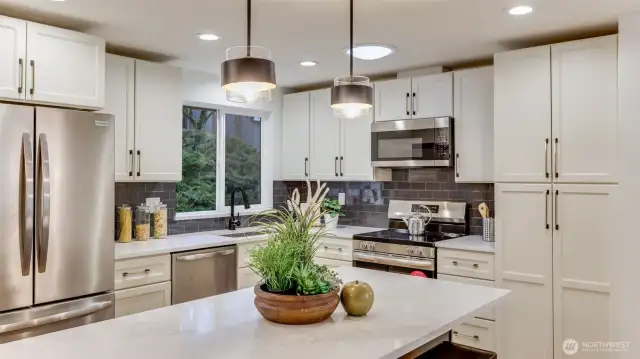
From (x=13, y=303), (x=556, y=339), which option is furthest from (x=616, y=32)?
(x=13, y=303)

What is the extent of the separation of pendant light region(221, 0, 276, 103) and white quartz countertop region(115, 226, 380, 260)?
5.62 ft

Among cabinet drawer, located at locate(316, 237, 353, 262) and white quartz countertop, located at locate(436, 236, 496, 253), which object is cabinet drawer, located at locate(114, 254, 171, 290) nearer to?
cabinet drawer, located at locate(316, 237, 353, 262)

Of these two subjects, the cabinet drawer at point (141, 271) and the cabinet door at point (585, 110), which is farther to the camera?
the cabinet drawer at point (141, 271)

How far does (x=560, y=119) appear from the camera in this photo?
311cm

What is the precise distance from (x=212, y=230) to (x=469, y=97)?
2566 millimetres

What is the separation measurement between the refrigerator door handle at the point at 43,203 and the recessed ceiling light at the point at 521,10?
2723 mm

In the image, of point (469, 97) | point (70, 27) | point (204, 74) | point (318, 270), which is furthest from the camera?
point (204, 74)

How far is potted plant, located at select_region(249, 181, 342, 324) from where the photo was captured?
5.70 feet

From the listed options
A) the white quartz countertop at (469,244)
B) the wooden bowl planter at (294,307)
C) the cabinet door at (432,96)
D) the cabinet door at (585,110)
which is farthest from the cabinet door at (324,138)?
the wooden bowl planter at (294,307)

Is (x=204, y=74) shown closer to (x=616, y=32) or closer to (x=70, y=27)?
(x=70, y=27)

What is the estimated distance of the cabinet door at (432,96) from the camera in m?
3.86

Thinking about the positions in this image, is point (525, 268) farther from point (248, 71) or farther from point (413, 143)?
point (248, 71)

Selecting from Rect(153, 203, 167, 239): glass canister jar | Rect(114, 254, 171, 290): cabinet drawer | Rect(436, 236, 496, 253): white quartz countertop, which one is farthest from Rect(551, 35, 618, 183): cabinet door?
Rect(153, 203, 167, 239): glass canister jar

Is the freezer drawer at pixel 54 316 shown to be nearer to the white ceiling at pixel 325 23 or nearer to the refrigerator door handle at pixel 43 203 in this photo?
the refrigerator door handle at pixel 43 203
